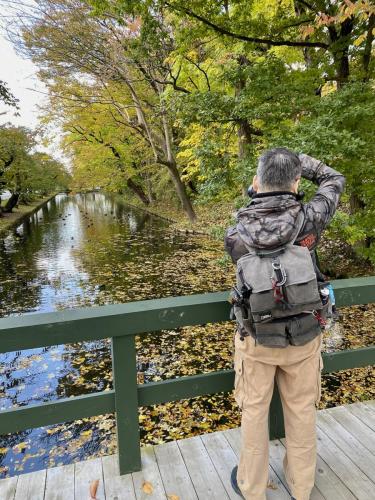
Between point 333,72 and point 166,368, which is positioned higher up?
point 333,72

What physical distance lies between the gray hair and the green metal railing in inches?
27.8

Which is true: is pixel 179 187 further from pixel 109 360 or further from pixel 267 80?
pixel 109 360

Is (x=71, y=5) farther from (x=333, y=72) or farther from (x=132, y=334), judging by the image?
(x=132, y=334)

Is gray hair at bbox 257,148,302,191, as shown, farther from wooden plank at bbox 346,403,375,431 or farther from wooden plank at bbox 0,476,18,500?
wooden plank at bbox 0,476,18,500

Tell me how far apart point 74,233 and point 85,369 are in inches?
557

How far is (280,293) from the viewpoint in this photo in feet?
4.67

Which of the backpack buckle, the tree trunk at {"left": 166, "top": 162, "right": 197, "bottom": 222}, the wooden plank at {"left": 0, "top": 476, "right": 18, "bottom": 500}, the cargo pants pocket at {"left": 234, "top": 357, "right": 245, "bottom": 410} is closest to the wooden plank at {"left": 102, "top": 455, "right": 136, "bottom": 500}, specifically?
the wooden plank at {"left": 0, "top": 476, "right": 18, "bottom": 500}

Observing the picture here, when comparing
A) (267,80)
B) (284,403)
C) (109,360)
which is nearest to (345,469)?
(284,403)

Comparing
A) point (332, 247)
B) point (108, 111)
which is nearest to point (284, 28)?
point (332, 247)

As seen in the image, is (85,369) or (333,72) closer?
(85,369)

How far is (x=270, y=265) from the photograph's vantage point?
1440mm

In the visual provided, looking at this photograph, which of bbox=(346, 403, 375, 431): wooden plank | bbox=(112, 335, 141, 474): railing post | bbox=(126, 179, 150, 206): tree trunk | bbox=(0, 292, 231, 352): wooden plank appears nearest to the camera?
bbox=(0, 292, 231, 352): wooden plank

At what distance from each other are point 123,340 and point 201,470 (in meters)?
0.90

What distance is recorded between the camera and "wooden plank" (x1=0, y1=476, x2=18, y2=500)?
1.84m
